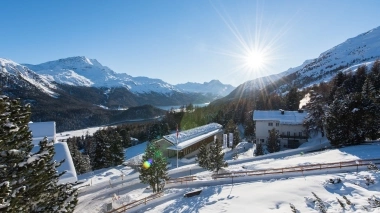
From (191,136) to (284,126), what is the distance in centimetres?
2141

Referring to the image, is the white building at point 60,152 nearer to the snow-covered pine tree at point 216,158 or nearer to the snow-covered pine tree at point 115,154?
the snow-covered pine tree at point 115,154

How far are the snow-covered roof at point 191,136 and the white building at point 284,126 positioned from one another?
460 inches

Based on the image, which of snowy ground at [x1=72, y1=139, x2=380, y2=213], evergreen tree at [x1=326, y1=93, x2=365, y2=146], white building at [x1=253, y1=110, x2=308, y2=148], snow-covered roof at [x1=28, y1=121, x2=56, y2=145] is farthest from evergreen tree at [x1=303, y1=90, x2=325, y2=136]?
snow-covered roof at [x1=28, y1=121, x2=56, y2=145]

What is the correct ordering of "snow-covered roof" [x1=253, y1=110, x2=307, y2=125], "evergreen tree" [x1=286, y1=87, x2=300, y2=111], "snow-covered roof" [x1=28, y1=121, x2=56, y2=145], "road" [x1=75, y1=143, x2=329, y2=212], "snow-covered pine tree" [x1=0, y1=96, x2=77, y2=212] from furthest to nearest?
"evergreen tree" [x1=286, y1=87, x2=300, y2=111], "snow-covered roof" [x1=253, y1=110, x2=307, y2=125], "snow-covered roof" [x1=28, y1=121, x2=56, y2=145], "road" [x1=75, y1=143, x2=329, y2=212], "snow-covered pine tree" [x1=0, y1=96, x2=77, y2=212]

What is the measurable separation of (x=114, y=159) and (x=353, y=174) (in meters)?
46.3

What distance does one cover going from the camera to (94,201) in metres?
31.3

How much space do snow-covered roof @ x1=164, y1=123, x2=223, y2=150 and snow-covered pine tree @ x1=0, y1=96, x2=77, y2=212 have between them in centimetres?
4022

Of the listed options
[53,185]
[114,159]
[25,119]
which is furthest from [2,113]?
[114,159]

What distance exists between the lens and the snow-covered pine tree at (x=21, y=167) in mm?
8750

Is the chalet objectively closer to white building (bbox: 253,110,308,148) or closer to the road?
the road

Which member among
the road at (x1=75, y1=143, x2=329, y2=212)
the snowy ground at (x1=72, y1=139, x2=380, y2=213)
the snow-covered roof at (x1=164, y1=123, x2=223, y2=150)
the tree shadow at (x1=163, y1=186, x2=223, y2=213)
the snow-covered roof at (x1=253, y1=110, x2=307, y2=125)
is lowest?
the road at (x1=75, y1=143, x2=329, y2=212)

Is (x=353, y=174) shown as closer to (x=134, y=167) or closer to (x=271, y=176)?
(x=271, y=176)

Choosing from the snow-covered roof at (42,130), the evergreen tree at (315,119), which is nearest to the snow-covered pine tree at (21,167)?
the snow-covered roof at (42,130)

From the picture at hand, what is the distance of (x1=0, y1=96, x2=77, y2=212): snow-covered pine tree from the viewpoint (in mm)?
8750
